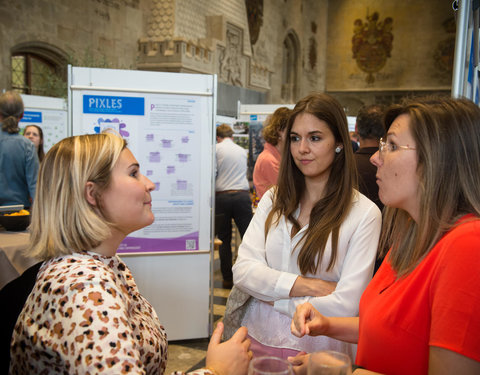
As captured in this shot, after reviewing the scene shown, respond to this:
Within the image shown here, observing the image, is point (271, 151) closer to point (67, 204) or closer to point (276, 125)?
point (276, 125)

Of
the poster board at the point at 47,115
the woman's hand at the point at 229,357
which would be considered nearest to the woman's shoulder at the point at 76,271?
the woman's hand at the point at 229,357

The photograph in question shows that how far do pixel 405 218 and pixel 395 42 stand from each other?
78.3ft

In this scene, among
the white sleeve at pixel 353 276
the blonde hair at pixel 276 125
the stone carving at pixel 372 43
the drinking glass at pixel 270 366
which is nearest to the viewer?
the drinking glass at pixel 270 366

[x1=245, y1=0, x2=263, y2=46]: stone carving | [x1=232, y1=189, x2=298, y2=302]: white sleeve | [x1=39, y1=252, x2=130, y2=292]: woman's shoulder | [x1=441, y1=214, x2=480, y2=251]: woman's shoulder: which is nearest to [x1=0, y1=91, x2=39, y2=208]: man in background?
[x1=232, y1=189, x2=298, y2=302]: white sleeve

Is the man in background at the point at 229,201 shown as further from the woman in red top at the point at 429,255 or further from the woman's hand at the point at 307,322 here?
the woman in red top at the point at 429,255

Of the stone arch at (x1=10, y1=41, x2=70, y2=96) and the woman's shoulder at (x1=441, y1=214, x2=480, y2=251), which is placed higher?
the stone arch at (x1=10, y1=41, x2=70, y2=96)

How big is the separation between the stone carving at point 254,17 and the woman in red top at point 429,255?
15609 millimetres

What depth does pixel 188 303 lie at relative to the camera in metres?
3.69

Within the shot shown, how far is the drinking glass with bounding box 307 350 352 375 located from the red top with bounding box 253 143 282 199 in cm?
345

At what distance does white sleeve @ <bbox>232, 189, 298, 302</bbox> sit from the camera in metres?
1.84

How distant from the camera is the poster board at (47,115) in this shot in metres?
6.66

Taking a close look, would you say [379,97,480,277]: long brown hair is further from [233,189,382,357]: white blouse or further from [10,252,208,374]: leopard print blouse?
[10,252,208,374]: leopard print blouse

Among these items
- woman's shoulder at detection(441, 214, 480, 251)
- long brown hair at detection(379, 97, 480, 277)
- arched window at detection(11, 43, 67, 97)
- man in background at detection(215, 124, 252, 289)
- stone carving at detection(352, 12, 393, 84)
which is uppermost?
stone carving at detection(352, 12, 393, 84)

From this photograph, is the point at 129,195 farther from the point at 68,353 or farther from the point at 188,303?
the point at 188,303
